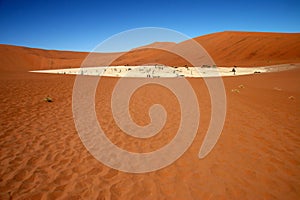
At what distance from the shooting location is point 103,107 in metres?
9.03

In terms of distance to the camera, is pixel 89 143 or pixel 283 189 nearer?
pixel 283 189

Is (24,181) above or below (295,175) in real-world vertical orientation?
below

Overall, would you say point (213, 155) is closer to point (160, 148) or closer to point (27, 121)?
point (160, 148)

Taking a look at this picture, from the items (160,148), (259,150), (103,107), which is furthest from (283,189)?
(103,107)

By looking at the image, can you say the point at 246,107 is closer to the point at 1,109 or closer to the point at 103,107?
the point at 103,107

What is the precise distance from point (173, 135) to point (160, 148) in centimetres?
98

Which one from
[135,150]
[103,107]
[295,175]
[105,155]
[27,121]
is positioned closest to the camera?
[295,175]

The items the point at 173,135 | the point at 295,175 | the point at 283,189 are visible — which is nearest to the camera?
the point at 283,189

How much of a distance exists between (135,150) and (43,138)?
9.27 ft

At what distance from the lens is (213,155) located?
186 inches

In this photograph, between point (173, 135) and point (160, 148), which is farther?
point (173, 135)

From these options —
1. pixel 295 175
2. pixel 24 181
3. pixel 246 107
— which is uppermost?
pixel 246 107

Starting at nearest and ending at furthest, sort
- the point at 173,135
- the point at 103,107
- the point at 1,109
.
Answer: the point at 173,135, the point at 1,109, the point at 103,107

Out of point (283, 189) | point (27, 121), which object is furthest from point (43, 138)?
point (283, 189)
